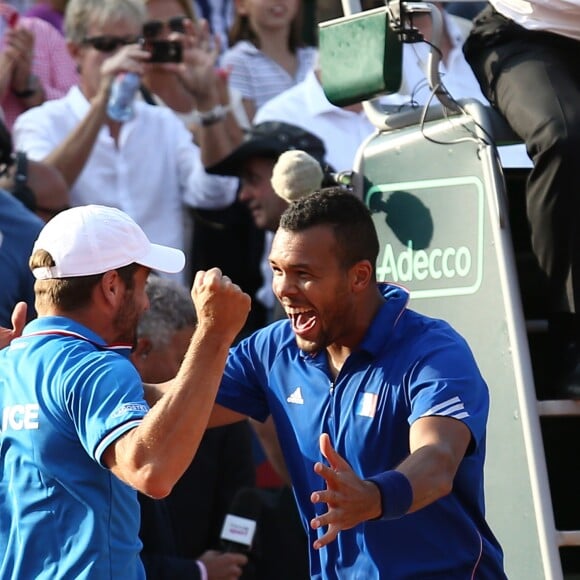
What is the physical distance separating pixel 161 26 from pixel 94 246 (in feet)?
12.2

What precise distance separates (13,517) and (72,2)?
13.7 ft

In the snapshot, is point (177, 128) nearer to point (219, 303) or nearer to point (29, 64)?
point (29, 64)

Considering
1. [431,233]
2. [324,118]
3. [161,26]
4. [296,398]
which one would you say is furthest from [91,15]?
[296,398]

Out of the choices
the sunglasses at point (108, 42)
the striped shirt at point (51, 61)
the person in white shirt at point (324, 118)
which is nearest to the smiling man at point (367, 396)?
the person in white shirt at point (324, 118)

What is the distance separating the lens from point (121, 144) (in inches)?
284

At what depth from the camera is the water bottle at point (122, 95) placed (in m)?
6.99

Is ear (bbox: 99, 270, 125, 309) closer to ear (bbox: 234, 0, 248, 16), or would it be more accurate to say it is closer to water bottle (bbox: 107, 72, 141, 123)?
water bottle (bbox: 107, 72, 141, 123)

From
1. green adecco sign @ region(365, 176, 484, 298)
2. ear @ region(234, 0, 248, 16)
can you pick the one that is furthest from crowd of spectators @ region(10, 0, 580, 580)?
green adecco sign @ region(365, 176, 484, 298)

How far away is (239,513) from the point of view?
18.7 feet

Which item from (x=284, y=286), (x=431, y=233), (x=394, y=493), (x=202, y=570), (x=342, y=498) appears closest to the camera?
(x=342, y=498)

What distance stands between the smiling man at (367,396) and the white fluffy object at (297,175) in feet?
2.68

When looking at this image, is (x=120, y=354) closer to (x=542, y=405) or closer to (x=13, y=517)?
(x=13, y=517)

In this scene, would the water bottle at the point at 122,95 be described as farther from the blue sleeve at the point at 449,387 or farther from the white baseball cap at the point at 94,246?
the blue sleeve at the point at 449,387

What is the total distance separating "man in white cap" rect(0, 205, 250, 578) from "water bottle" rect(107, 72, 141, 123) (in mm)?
3131
